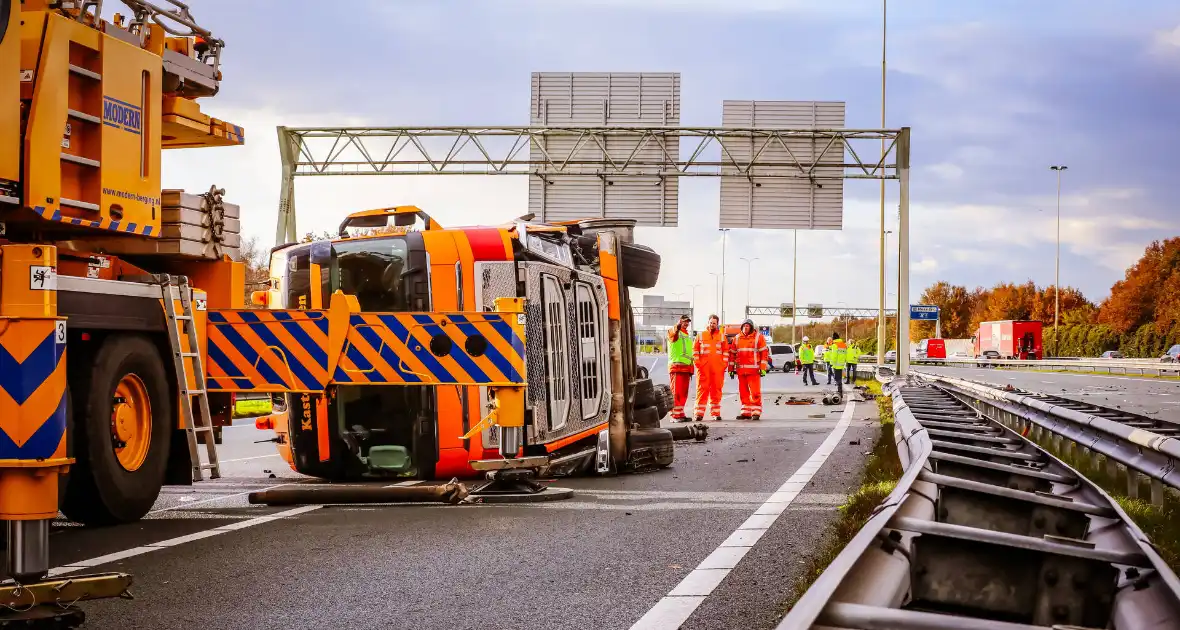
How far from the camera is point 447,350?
27.6 feet

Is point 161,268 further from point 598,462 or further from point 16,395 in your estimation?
point 598,462

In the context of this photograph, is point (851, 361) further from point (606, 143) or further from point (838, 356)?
point (606, 143)

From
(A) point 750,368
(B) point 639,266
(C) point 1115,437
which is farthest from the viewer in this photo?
(A) point 750,368

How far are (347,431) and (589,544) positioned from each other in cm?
343

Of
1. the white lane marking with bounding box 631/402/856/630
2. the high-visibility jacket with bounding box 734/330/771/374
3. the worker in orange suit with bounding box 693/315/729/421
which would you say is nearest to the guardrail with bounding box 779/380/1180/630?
the white lane marking with bounding box 631/402/856/630

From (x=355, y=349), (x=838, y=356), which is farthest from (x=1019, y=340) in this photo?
(x=355, y=349)

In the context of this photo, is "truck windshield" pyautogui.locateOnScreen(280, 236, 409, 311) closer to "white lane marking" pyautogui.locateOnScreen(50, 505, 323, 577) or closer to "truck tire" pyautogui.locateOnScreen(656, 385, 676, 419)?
"white lane marking" pyautogui.locateOnScreen(50, 505, 323, 577)

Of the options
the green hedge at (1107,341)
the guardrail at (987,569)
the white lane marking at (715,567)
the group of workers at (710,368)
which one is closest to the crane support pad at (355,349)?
the white lane marking at (715,567)

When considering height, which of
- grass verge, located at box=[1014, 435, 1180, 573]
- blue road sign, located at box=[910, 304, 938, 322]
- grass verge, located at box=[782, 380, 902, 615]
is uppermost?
blue road sign, located at box=[910, 304, 938, 322]

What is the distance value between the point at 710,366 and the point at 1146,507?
566 inches

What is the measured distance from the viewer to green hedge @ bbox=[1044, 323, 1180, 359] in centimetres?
7500

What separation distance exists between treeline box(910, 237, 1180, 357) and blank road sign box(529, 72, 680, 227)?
5423 cm

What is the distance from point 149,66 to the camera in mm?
7422

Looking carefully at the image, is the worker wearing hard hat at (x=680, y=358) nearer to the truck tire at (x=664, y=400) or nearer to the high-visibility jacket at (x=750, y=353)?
the high-visibility jacket at (x=750, y=353)
